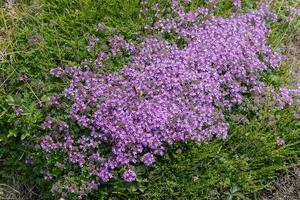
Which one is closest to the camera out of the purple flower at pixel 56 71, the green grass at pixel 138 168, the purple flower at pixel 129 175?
the purple flower at pixel 129 175

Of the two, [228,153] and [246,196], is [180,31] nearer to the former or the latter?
[228,153]

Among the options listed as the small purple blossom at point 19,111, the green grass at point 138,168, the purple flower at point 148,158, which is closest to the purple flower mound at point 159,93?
the purple flower at point 148,158

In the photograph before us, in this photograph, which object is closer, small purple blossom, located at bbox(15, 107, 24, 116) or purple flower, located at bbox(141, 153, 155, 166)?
purple flower, located at bbox(141, 153, 155, 166)

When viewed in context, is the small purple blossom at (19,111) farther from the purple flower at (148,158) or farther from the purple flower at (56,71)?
the purple flower at (148,158)

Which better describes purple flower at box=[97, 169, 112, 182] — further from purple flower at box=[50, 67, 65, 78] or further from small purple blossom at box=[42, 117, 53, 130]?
purple flower at box=[50, 67, 65, 78]

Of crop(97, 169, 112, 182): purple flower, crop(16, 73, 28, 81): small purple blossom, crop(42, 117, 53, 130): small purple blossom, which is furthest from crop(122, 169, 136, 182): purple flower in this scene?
crop(16, 73, 28, 81): small purple blossom

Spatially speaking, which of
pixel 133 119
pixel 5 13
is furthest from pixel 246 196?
pixel 5 13

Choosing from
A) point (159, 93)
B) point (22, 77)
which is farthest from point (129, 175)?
point (22, 77)
